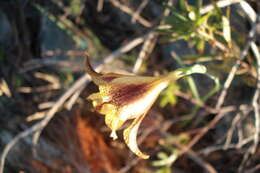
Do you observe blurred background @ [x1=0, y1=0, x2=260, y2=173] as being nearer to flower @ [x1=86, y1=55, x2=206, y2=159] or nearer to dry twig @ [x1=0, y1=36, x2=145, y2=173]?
dry twig @ [x1=0, y1=36, x2=145, y2=173]

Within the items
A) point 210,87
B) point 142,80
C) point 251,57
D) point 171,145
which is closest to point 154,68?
point 210,87

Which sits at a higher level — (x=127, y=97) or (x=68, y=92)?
(x=68, y=92)

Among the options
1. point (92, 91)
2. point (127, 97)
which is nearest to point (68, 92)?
point (92, 91)

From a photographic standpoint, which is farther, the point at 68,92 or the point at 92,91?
the point at 92,91

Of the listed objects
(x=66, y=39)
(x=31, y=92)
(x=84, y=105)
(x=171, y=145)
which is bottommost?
(x=171, y=145)

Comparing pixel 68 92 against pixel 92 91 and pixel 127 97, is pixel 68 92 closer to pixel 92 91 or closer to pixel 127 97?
pixel 92 91

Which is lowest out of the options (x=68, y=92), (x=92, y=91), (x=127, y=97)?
(x=127, y=97)

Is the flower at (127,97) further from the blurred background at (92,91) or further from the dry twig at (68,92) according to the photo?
→ the blurred background at (92,91)

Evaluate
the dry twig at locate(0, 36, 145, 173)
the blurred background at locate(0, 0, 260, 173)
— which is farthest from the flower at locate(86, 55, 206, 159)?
the blurred background at locate(0, 0, 260, 173)

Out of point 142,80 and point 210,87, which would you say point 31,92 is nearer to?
point 210,87
